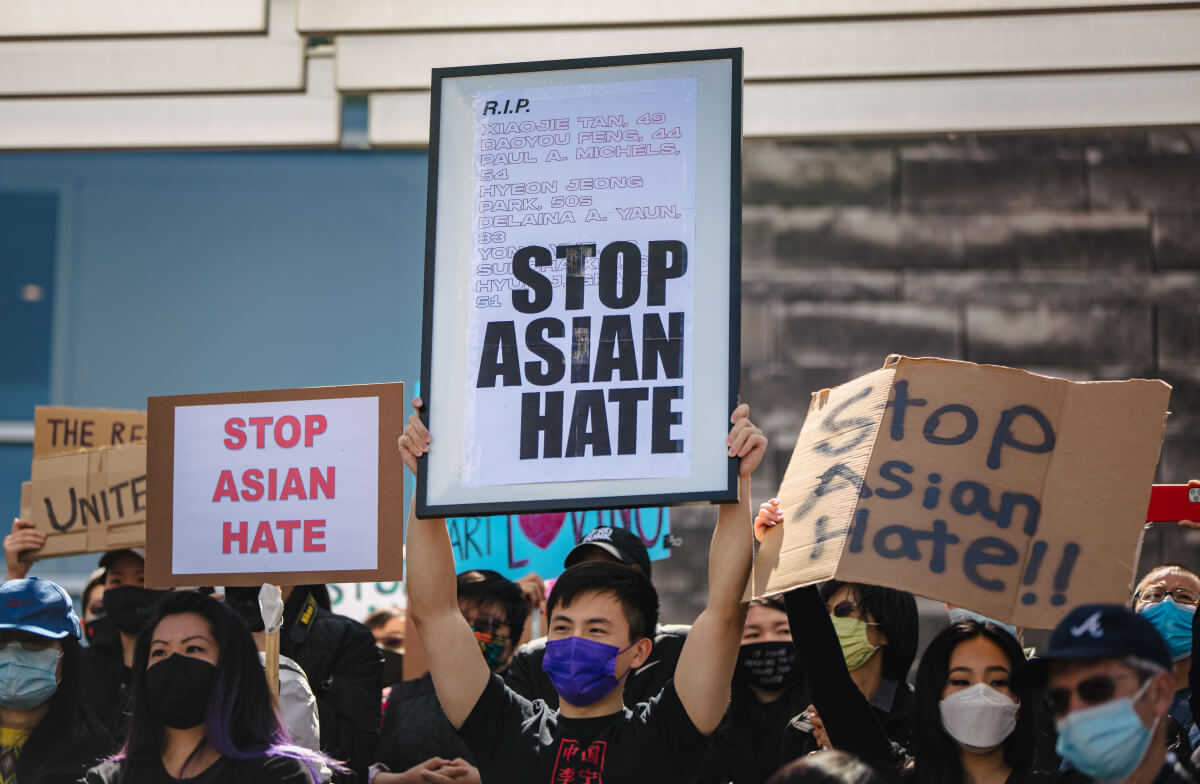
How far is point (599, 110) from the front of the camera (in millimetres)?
3568

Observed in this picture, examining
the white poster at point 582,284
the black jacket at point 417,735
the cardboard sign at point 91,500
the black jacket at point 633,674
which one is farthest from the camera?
the cardboard sign at point 91,500

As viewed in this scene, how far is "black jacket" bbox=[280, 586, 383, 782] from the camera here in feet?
15.0

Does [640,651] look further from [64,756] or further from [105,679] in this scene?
[105,679]

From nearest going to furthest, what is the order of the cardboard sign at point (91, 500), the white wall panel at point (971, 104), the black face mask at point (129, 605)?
the black face mask at point (129, 605)
the cardboard sign at point (91, 500)
the white wall panel at point (971, 104)

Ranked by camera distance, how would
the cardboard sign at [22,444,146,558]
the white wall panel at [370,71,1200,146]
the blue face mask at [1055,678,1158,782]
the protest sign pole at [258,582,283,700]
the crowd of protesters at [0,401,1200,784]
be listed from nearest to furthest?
the blue face mask at [1055,678,1158,782] < the crowd of protesters at [0,401,1200,784] < the protest sign pole at [258,582,283,700] < the cardboard sign at [22,444,146,558] < the white wall panel at [370,71,1200,146]

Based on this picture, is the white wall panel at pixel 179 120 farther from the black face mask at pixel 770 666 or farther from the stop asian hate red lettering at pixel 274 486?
the black face mask at pixel 770 666

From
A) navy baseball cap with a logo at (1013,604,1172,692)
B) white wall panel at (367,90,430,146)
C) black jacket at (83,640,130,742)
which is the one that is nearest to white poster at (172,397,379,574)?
black jacket at (83,640,130,742)

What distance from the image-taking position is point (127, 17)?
25.3 feet

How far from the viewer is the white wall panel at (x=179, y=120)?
784 cm

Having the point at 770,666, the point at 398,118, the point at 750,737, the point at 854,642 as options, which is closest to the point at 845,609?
the point at 854,642

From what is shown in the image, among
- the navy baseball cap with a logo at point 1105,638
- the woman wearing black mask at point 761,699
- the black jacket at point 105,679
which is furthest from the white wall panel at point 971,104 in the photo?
the navy baseball cap with a logo at point 1105,638

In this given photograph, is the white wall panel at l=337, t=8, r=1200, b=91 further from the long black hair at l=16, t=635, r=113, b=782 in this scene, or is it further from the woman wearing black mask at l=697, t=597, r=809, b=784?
the long black hair at l=16, t=635, r=113, b=782

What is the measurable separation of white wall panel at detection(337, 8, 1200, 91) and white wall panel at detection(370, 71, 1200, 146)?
12 cm

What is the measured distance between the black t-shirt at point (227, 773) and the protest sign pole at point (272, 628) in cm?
29
